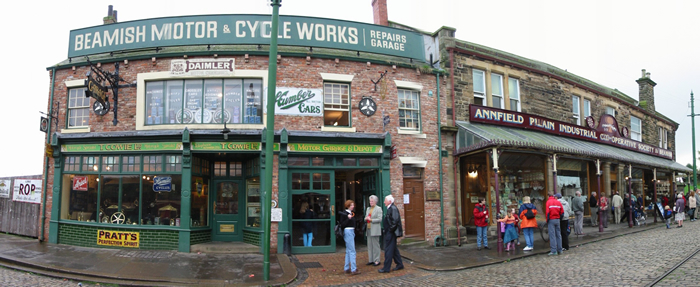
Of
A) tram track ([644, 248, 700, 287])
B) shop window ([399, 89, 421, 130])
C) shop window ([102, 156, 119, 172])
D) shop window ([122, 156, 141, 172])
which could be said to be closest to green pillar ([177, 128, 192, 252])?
shop window ([122, 156, 141, 172])

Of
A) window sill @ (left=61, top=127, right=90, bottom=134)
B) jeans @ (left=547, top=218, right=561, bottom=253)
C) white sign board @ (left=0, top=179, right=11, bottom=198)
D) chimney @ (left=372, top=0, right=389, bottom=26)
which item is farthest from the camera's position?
chimney @ (left=372, top=0, right=389, bottom=26)

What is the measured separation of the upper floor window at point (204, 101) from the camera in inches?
529

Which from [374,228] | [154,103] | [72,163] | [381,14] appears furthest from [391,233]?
[381,14]

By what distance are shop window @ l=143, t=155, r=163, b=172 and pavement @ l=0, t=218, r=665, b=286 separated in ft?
7.76

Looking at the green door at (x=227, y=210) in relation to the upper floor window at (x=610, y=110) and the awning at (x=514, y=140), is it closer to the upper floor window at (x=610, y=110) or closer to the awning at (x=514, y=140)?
the awning at (x=514, y=140)

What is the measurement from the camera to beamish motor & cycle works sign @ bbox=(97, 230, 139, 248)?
1296 cm

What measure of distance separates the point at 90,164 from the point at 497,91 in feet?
48.2

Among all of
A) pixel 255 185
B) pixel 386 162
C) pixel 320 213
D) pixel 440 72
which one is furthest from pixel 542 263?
pixel 255 185

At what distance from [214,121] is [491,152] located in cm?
864

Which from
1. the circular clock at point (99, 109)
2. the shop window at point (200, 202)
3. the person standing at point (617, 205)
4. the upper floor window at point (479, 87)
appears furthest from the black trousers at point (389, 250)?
the person standing at point (617, 205)

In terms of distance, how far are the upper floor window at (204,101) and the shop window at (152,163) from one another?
3.49 feet

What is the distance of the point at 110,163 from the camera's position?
1348cm

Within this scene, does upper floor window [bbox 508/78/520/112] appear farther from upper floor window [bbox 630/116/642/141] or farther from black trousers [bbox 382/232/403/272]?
upper floor window [bbox 630/116/642/141]

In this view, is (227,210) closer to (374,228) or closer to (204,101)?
(204,101)
